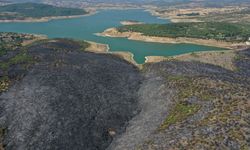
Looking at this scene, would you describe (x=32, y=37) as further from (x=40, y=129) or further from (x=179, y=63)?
(x=40, y=129)

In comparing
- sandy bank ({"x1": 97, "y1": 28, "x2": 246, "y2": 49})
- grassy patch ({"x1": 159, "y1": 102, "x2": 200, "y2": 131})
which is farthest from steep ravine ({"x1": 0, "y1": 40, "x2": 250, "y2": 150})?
sandy bank ({"x1": 97, "y1": 28, "x2": 246, "y2": 49})

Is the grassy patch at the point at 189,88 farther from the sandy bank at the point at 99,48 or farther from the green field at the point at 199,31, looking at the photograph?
the green field at the point at 199,31

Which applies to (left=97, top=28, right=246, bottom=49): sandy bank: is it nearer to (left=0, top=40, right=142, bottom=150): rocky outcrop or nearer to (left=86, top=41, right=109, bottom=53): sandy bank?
(left=86, top=41, right=109, bottom=53): sandy bank

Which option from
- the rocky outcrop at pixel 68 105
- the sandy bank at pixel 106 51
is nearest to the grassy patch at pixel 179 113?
the rocky outcrop at pixel 68 105

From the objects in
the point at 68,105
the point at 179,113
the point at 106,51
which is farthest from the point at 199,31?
the point at 179,113

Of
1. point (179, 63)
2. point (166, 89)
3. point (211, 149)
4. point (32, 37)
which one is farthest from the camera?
point (32, 37)

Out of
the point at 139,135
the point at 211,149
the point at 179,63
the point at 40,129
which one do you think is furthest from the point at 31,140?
the point at 179,63

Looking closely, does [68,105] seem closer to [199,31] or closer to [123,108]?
[123,108]
